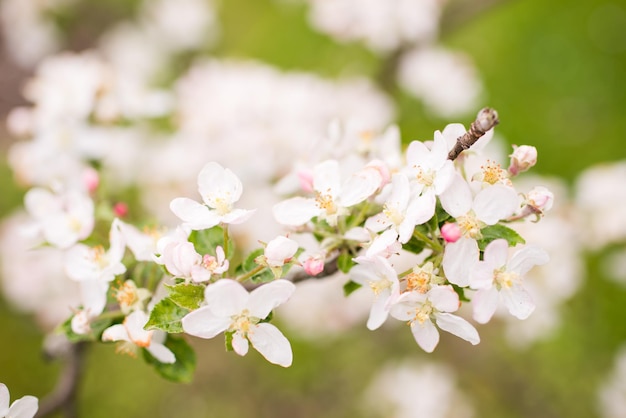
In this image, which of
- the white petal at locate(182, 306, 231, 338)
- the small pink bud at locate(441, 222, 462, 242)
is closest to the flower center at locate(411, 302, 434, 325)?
the small pink bud at locate(441, 222, 462, 242)

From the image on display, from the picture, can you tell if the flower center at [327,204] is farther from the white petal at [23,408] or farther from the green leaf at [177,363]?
the white petal at [23,408]

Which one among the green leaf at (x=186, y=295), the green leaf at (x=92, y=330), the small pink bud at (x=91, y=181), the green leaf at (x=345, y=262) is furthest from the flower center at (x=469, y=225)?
the small pink bud at (x=91, y=181)

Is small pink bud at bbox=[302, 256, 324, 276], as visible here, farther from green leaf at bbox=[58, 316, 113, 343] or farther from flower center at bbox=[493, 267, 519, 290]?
green leaf at bbox=[58, 316, 113, 343]

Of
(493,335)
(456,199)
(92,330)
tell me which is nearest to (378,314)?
(456,199)

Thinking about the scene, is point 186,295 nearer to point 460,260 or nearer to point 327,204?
point 327,204

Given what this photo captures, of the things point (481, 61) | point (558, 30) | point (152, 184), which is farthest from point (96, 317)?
point (558, 30)

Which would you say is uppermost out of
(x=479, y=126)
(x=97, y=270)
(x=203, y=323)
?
(x=479, y=126)
